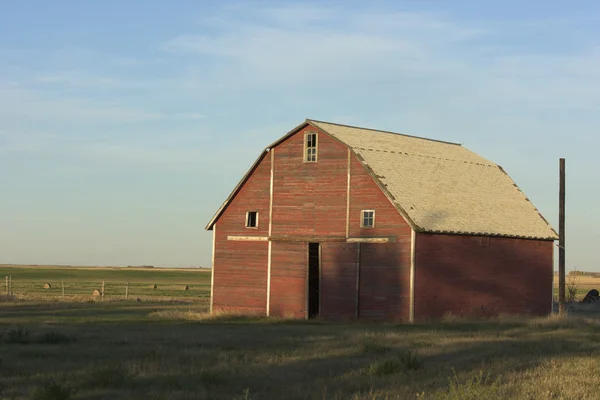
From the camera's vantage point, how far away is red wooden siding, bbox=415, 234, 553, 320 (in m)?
36.0

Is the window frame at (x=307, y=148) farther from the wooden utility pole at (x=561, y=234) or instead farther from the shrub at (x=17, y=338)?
the shrub at (x=17, y=338)

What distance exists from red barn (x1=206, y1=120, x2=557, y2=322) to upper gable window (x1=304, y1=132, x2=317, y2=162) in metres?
0.04

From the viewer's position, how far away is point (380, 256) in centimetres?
3644

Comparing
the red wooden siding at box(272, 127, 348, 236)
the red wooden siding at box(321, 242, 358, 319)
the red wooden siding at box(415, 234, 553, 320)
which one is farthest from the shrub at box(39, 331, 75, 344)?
the red wooden siding at box(272, 127, 348, 236)

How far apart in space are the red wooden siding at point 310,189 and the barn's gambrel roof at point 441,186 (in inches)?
23.1

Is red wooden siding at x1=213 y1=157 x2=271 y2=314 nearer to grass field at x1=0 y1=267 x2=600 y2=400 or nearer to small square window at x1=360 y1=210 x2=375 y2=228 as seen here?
small square window at x1=360 y1=210 x2=375 y2=228

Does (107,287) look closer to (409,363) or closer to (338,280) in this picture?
(338,280)

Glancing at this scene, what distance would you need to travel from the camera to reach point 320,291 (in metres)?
38.0

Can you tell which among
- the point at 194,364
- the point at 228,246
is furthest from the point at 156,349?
the point at 228,246

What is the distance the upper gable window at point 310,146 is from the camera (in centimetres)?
3872

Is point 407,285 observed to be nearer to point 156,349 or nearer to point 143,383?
point 156,349

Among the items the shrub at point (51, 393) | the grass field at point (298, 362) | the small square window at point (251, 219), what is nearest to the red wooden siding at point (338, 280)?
the grass field at point (298, 362)

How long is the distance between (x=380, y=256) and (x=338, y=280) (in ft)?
7.19

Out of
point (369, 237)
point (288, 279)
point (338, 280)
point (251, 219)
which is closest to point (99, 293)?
point (251, 219)
